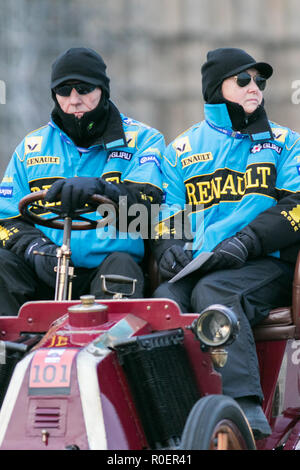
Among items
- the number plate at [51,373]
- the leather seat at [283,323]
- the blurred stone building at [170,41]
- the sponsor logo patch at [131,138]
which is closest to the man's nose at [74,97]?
the sponsor logo patch at [131,138]

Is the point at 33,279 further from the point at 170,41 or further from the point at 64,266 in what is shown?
the point at 170,41

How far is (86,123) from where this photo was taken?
4.42 m

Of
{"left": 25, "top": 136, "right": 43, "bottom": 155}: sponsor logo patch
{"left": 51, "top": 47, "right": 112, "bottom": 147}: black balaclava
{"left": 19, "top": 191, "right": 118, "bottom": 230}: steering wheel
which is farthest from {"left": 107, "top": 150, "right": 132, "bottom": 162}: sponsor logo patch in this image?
{"left": 19, "top": 191, "right": 118, "bottom": 230}: steering wheel

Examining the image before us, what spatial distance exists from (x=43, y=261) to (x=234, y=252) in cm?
89

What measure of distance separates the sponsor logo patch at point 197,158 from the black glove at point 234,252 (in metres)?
0.47

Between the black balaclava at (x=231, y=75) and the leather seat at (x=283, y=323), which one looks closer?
the leather seat at (x=283, y=323)

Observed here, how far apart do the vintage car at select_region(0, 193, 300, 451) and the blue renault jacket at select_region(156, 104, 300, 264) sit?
770 mm

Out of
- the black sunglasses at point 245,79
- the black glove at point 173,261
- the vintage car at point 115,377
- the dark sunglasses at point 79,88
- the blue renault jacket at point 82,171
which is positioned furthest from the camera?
the black sunglasses at point 245,79

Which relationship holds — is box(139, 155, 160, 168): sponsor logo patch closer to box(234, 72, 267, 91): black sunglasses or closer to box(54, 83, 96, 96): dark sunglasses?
box(54, 83, 96, 96): dark sunglasses

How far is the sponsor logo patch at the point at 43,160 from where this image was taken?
14.8ft

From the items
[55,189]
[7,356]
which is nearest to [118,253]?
[55,189]

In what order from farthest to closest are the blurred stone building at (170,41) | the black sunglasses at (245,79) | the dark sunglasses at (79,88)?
the blurred stone building at (170,41) < the black sunglasses at (245,79) < the dark sunglasses at (79,88)

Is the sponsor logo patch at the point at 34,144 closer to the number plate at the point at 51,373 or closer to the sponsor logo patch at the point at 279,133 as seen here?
the sponsor logo patch at the point at 279,133

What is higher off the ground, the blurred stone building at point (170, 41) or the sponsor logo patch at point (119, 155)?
the blurred stone building at point (170, 41)
